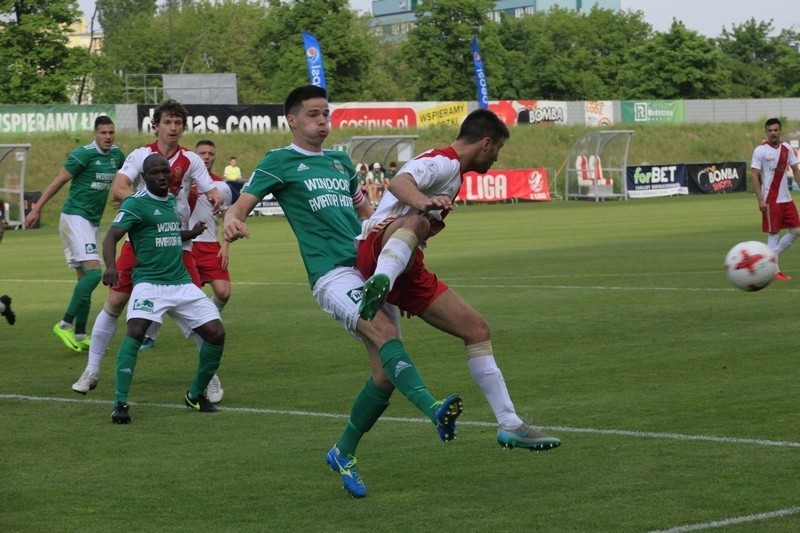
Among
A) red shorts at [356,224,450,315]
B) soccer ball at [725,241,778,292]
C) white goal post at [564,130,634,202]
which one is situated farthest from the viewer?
white goal post at [564,130,634,202]

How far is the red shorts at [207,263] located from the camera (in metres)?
13.1

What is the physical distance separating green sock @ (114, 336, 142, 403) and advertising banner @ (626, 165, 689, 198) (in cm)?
4812

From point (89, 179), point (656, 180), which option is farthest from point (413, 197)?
point (656, 180)

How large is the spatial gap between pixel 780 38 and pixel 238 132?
76.1m

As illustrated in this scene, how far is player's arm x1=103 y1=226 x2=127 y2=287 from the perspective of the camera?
1029 centimetres

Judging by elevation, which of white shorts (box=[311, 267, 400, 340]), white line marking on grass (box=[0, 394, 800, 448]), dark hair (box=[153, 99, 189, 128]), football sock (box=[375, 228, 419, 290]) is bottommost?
white line marking on grass (box=[0, 394, 800, 448])

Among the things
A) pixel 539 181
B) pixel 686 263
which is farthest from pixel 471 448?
pixel 539 181

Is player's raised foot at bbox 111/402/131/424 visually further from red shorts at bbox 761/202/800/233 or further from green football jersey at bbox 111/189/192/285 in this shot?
red shorts at bbox 761/202/800/233

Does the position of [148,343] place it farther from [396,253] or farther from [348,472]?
[396,253]

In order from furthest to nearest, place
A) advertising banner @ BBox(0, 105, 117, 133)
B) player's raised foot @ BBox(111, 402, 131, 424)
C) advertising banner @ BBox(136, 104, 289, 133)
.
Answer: advertising banner @ BBox(136, 104, 289, 133) < advertising banner @ BBox(0, 105, 117, 133) < player's raised foot @ BBox(111, 402, 131, 424)

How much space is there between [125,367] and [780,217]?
13355 mm

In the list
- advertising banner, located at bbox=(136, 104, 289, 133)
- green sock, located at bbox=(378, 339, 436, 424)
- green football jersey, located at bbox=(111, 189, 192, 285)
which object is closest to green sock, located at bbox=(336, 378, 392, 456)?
green sock, located at bbox=(378, 339, 436, 424)

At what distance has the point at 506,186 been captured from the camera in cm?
5612

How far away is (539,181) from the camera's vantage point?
5728cm
